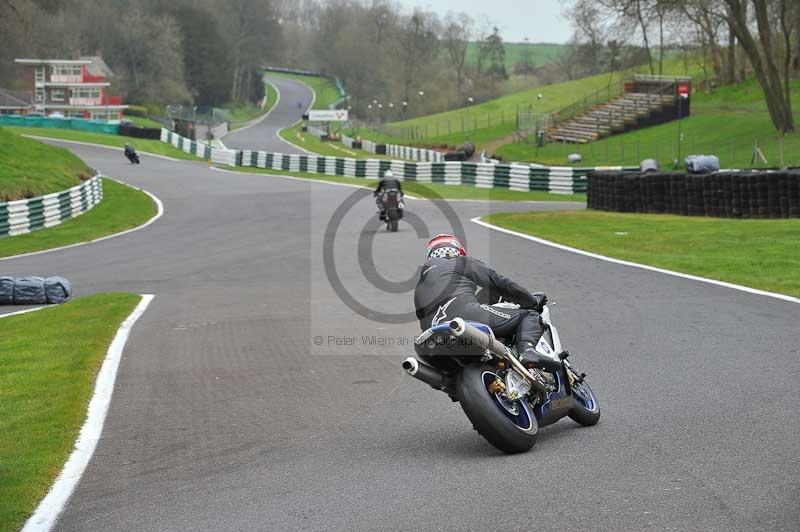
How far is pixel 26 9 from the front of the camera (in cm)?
4588

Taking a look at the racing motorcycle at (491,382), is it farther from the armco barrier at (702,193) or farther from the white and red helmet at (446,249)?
the armco barrier at (702,193)

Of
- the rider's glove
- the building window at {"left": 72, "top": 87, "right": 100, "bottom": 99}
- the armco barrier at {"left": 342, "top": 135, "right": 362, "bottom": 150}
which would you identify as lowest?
the rider's glove

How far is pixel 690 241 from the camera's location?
21.1 m

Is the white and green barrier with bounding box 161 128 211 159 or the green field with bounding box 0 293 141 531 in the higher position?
the white and green barrier with bounding box 161 128 211 159

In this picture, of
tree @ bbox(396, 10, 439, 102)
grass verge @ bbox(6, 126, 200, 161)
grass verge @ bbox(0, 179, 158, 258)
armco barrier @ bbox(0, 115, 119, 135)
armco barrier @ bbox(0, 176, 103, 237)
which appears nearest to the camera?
grass verge @ bbox(0, 179, 158, 258)

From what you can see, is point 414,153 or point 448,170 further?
point 414,153

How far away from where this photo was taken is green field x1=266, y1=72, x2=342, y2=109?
148m

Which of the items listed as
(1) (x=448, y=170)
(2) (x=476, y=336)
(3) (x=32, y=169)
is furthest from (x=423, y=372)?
(1) (x=448, y=170)

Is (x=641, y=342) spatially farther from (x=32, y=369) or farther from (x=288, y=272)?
(x=288, y=272)

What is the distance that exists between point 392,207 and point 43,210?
11.5 metres

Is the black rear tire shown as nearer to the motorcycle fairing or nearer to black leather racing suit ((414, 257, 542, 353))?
black leather racing suit ((414, 257, 542, 353))

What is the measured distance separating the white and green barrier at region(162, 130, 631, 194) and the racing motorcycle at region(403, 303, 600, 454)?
90.3 ft

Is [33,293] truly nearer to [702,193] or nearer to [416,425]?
[416,425]

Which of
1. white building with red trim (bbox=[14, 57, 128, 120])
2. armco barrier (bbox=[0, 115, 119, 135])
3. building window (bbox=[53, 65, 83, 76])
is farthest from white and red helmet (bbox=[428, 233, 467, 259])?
building window (bbox=[53, 65, 83, 76])
